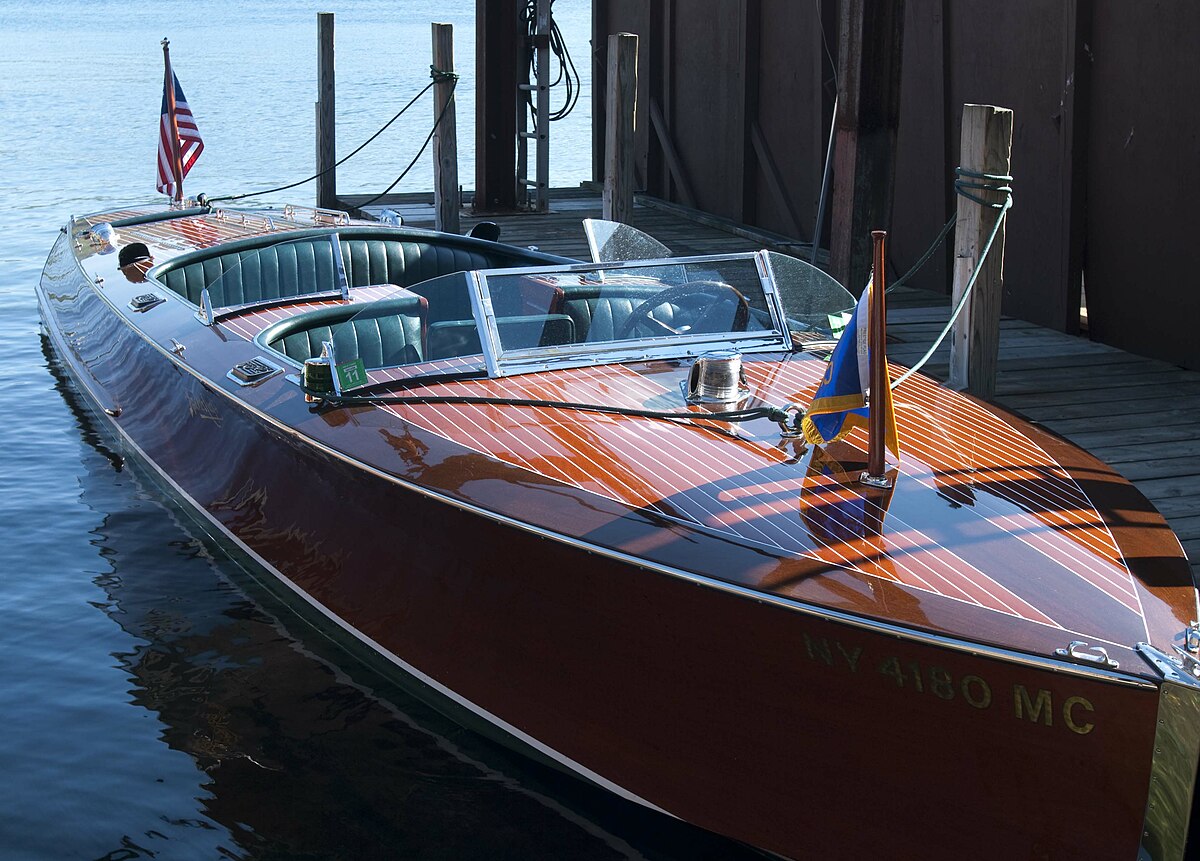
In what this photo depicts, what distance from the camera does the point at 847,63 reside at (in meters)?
6.48

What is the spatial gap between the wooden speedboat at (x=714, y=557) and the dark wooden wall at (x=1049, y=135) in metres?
3.07

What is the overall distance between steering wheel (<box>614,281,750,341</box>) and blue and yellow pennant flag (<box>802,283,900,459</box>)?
1002 mm

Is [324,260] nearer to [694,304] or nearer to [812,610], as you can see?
[694,304]

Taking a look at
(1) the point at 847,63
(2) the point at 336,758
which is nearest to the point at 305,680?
(2) the point at 336,758

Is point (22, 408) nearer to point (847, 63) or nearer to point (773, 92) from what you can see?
point (847, 63)

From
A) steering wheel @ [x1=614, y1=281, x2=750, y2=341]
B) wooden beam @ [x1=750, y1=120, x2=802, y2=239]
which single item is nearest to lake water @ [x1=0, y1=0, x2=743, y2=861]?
steering wheel @ [x1=614, y1=281, x2=750, y2=341]

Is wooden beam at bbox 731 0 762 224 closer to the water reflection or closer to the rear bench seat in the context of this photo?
the rear bench seat

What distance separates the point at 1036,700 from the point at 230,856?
7.65 feet

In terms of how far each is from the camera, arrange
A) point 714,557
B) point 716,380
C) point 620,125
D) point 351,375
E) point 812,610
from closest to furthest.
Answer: point 812,610 < point 714,557 < point 716,380 < point 351,375 < point 620,125

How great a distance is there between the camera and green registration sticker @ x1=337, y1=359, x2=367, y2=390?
431cm

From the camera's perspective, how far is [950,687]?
112 inches

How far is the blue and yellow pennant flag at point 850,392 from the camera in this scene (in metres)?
3.36

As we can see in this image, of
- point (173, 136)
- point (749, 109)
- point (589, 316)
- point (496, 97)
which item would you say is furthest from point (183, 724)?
point (749, 109)

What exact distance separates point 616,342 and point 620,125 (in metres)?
3.94
